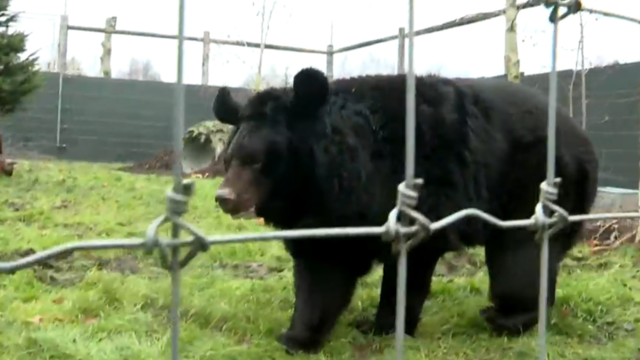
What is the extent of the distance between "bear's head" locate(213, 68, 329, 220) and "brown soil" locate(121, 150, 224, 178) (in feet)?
23.8

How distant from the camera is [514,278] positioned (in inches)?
125

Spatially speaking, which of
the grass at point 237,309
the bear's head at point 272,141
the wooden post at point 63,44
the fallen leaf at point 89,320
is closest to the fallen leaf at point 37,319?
the grass at point 237,309

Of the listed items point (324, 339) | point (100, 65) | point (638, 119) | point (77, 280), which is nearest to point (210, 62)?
point (100, 65)

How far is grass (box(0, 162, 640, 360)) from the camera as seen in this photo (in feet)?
8.64

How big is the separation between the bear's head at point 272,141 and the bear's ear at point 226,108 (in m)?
0.06

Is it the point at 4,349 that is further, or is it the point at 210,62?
the point at 210,62

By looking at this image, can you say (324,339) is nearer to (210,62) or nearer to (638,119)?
(638,119)

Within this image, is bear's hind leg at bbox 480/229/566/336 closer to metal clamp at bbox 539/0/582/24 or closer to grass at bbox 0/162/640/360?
grass at bbox 0/162/640/360

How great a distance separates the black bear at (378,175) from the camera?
2918mm

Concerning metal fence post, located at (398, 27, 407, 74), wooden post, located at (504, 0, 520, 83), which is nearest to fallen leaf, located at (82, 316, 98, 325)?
wooden post, located at (504, 0, 520, 83)

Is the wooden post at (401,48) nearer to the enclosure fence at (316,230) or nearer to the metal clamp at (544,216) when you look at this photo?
the enclosure fence at (316,230)

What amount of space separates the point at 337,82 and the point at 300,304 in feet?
3.03

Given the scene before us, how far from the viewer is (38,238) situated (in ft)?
15.0

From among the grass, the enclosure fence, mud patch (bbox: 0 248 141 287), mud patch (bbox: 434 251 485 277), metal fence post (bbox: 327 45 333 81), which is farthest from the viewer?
metal fence post (bbox: 327 45 333 81)
